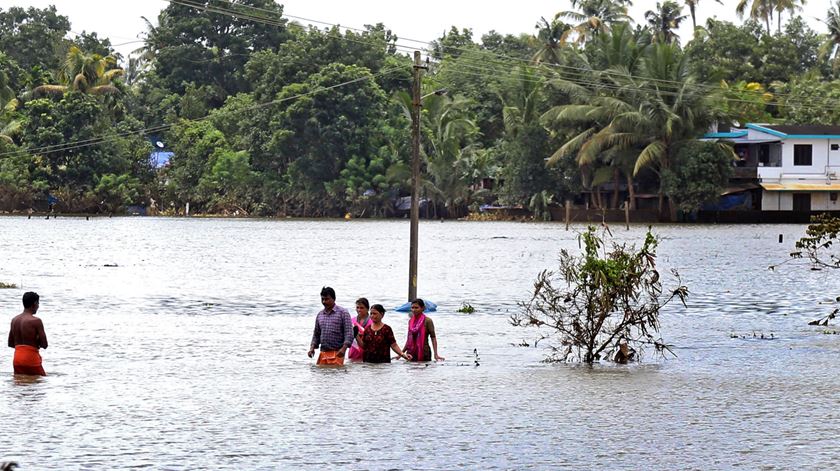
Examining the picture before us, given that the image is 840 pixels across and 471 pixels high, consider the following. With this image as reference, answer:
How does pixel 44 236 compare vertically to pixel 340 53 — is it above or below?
below

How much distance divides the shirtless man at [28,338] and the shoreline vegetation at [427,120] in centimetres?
6698

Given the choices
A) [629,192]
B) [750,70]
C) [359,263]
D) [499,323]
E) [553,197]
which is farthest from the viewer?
[750,70]

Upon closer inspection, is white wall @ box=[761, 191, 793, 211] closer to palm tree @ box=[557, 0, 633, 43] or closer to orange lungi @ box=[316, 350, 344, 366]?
palm tree @ box=[557, 0, 633, 43]

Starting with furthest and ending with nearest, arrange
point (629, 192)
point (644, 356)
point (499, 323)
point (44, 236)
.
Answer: point (629, 192) < point (44, 236) < point (499, 323) < point (644, 356)

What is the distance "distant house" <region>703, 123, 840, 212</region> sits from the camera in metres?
84.6

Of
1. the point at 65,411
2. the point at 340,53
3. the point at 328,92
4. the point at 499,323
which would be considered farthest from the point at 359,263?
the point at 340,53

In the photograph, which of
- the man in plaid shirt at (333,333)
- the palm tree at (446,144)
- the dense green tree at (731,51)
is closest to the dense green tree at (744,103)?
the dense green tree at (731,51)

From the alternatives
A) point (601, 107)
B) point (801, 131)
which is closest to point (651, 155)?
point (601, 107)

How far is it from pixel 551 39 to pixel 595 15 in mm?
8666

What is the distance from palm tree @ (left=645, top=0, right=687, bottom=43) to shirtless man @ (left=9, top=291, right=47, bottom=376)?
9638 cm

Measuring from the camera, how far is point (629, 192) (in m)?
89.2

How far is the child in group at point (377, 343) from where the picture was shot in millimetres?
19109

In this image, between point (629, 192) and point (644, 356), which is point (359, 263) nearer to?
point (644, 356)

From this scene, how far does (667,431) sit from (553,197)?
81.8m
